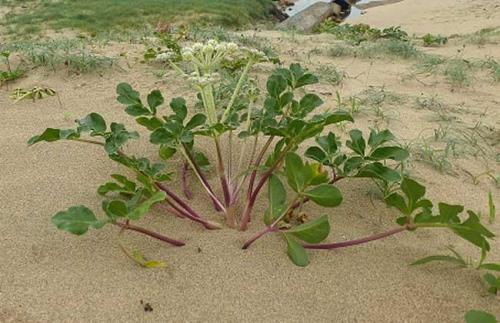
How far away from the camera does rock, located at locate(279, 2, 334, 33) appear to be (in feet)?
33.2

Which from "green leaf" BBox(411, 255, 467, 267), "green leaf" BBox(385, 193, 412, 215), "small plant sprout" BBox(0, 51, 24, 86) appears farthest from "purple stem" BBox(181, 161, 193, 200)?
"small plant sprout" BBox(0, 51, 24, 86)

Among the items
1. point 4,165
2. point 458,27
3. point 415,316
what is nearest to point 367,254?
point 415,316

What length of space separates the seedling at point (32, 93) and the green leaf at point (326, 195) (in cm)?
204

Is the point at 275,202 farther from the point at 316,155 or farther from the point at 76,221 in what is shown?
the point at 76,221

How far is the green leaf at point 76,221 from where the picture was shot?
4.87ft

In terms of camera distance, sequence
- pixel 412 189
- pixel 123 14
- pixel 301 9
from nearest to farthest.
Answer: pixel 412 189 → pixel 123 14 → pixel 301 9

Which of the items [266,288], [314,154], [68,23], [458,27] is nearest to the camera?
[266,288]

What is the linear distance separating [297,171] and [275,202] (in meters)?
0.14

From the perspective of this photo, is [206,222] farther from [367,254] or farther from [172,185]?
[367,254]

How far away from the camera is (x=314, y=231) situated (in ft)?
5.24

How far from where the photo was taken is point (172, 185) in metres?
2.06

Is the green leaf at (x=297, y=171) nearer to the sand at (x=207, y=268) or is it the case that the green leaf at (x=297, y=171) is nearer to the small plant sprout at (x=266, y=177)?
the small plant sprout at (x=266, y=177)

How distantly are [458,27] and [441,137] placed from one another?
20.9 ft

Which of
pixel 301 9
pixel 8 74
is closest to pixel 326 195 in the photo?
pixel 8 74
